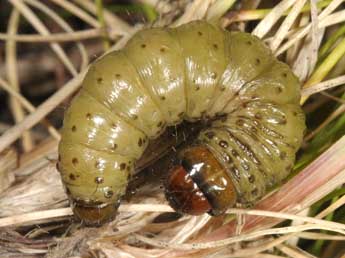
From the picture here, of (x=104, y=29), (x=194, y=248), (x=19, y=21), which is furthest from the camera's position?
(x=19, y=21)

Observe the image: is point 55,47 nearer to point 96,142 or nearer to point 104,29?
point 104,29

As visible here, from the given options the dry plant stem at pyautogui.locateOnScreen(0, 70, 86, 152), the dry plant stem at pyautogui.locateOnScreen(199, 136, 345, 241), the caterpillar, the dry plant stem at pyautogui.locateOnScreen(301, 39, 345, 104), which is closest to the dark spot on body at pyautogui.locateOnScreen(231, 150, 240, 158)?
the caterpillar

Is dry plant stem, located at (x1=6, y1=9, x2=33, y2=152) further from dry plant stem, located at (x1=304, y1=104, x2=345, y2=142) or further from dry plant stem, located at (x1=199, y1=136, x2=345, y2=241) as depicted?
dry plant stem, located at (x1=304, y1=104, x2=345, y2=142)

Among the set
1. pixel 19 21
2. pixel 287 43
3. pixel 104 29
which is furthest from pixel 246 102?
pixel 19 21

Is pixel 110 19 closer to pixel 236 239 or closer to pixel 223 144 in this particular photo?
pixel 223 144

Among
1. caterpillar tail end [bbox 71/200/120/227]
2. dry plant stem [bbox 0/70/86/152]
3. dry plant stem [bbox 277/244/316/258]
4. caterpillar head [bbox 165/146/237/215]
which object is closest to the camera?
caterpillar head [bbox 165/146/237/215]

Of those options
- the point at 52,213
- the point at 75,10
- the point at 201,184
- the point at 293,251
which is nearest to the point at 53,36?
the point at 75,10

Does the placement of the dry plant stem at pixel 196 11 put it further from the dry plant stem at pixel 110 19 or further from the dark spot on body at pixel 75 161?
the dark spot on body at pixel 75 161
